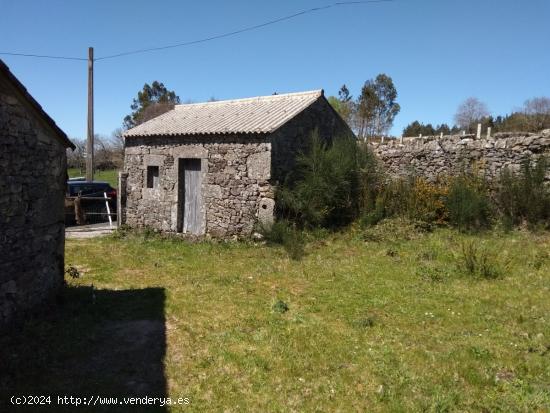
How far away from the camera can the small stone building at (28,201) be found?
5.14 metres

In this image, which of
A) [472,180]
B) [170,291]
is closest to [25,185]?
[170,291]

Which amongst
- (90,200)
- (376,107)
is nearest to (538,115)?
(376,107)

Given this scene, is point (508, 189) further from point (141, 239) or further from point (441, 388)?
point (141, 239)

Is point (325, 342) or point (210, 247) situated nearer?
point (325, 342)

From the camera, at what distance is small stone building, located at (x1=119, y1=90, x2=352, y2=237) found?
36.1 feet

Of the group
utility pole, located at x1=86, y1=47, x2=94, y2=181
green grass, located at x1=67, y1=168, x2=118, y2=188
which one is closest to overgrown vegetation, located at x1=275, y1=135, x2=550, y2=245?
utility pole, located at x1=86, y1=47, x2=94, y2=181

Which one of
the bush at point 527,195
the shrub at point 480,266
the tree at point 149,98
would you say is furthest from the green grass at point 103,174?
the shrub at point 480,266

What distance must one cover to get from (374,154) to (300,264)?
15.1 ft

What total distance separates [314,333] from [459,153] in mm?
7645

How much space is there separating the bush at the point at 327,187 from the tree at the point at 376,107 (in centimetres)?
2334

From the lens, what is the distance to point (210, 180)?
1178 centimetres

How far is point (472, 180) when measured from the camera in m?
10.5

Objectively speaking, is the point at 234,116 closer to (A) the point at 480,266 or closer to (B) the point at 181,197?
(B) the point at 181,197

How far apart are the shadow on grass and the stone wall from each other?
793 cm
